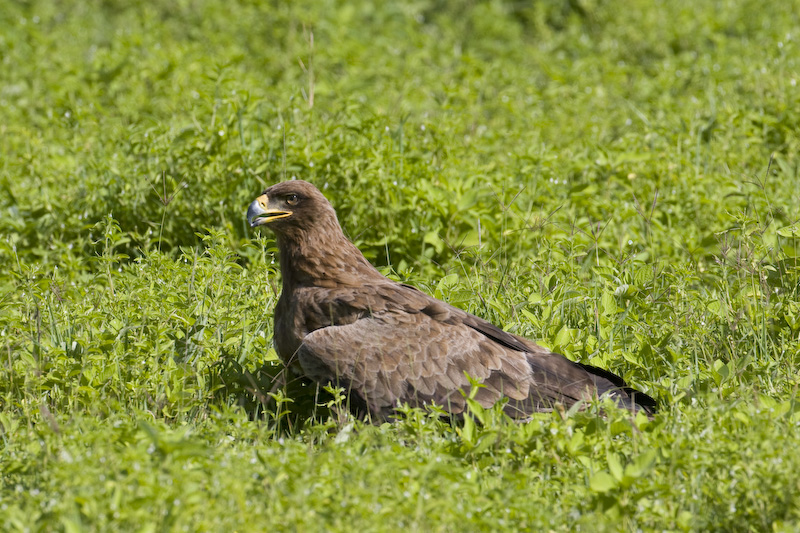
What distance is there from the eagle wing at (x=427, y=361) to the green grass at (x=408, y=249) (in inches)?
Answer: 9.7

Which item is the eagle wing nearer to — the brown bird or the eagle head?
the brown bird

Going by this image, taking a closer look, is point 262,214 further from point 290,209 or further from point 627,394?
point 627,394

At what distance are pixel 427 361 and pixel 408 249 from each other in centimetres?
201

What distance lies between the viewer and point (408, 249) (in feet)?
22.1

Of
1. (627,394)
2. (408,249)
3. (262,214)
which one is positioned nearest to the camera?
(627,394)

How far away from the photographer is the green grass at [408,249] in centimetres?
374

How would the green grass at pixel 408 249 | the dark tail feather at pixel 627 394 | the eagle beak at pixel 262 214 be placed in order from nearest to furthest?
1. the green grass at pixel 408 249
2. the dark tail feather at pixel 627 394
3. the eagle beak at pixel 262 214

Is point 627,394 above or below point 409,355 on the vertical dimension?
below

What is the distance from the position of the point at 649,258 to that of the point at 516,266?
1.03 meters

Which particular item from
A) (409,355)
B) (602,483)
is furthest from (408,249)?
(602,483)

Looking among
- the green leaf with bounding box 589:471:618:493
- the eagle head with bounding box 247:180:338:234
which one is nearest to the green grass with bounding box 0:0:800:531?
the green leaf with bounding box 589:471:618:493

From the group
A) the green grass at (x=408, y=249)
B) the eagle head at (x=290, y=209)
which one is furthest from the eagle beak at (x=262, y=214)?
the green grass at (x=408, y=249)

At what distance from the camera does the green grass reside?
374cm

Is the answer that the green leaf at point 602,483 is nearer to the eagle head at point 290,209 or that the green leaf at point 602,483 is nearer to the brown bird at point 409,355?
the brown bird at point 409,355
